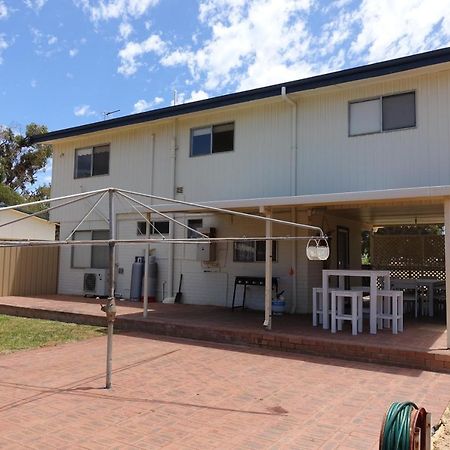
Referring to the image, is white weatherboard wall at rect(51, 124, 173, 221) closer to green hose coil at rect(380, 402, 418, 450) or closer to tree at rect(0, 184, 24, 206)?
green hose coil at rect(380, 402, 418, 450)

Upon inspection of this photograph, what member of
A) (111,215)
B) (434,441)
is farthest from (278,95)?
(434,441)

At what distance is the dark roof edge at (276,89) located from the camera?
8938mm

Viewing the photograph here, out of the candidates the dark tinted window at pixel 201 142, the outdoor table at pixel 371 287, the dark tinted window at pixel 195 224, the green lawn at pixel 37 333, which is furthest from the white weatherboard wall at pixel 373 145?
the green lawn at pixel 37 333

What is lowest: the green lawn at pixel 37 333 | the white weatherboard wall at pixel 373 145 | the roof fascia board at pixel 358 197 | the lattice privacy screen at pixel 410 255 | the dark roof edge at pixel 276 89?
the green lawn at pixel 37 333

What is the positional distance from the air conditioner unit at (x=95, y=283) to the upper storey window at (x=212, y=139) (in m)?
4.49

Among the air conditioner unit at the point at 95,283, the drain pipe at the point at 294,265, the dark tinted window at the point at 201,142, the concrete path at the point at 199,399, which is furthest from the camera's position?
the air conditioner unit at the point at 95,283

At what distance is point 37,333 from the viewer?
901 cm

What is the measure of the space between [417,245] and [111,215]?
40.0ft

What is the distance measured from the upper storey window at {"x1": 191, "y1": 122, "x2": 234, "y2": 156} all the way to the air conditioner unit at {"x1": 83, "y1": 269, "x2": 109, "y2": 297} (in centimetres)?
449

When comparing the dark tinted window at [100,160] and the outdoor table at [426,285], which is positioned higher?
the dark tinted window at [100,160]

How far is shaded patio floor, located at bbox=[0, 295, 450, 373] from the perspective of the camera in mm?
6691

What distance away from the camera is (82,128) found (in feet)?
46.9

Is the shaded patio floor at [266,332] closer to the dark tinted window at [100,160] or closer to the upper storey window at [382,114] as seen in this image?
the upper storey window at [382,114]

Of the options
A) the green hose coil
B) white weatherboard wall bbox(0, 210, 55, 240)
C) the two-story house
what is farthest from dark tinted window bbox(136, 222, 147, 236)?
the green hose coil
